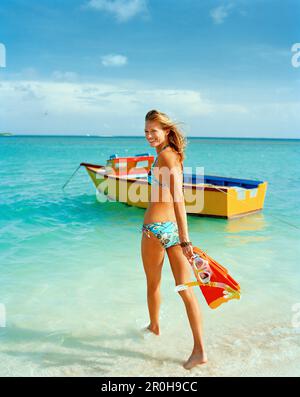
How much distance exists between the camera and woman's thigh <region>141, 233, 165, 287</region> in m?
2.96

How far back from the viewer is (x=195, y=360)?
9.70 feet

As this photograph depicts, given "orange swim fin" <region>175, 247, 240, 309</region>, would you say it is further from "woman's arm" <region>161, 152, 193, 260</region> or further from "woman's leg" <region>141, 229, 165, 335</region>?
"woman's leg" <region>141, 229, 165, 335</region>

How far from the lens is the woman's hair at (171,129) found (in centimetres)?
289

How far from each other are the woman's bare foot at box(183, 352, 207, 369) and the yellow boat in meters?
5.96

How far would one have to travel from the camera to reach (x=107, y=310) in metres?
4.19

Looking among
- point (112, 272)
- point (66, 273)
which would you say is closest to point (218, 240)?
point (112, 272)

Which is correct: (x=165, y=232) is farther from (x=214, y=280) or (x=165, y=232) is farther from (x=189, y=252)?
(x=214, y=280)

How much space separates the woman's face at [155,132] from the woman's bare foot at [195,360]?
1.63 metres

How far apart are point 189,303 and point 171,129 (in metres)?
1.30

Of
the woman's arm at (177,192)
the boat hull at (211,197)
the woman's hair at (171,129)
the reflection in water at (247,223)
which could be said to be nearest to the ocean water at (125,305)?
the reflection in water at (247,223)
